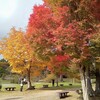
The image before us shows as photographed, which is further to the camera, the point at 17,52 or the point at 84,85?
the point at 17,52

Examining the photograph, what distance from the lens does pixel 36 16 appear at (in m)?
25.7

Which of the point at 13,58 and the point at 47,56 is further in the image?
the point at 13,58

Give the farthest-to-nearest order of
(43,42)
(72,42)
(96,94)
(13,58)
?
(13,58), (96,94), (43,42), (72,42)

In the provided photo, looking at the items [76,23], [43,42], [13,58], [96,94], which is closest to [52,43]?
[43,42]

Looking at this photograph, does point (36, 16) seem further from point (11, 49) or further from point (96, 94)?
point (11, 49)

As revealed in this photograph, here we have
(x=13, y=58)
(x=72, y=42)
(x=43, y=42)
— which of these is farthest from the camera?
(x=13, y=58)

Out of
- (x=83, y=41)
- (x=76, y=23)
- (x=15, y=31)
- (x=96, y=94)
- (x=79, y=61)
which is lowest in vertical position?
(x=96, y=94)

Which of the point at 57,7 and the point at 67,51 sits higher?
the point at 57,7

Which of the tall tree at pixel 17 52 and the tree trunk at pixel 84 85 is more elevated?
the tall tree at pixel 17 52

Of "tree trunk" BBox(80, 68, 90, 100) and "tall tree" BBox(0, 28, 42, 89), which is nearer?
"tree trunk" BBox(80, 68, 90, 100)

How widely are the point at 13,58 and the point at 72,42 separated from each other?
83.7 feet

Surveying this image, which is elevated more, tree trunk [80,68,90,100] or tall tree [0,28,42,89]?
tall tree [0,28,42,89]

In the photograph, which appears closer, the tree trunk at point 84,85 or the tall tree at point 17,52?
the tree trunk at point 84,85

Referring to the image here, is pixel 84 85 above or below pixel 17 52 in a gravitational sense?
below
